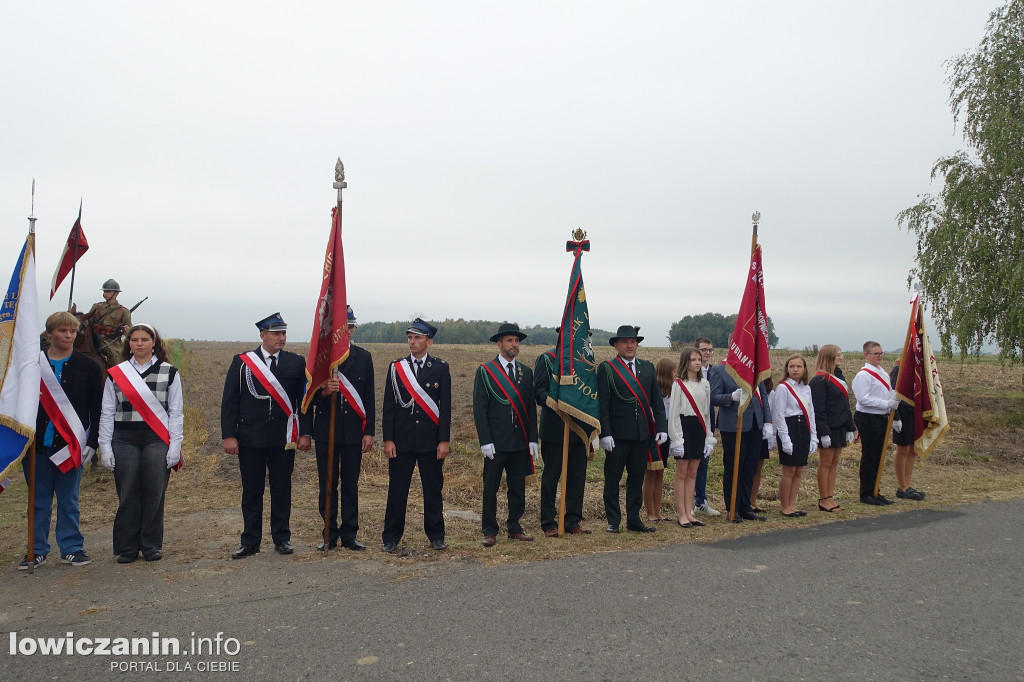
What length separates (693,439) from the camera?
779 cm

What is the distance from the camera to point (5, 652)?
4082 mm

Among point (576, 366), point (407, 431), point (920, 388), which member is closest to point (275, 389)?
point (407, 431)

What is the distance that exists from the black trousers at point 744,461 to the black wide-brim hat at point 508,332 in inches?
107

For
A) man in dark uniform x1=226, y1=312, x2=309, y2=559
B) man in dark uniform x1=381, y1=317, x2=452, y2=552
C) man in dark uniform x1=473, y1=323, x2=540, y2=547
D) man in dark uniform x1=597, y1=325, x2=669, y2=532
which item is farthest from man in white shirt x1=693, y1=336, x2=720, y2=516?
man in dark uniform x1=226, y1=312, x2=309, y2=559

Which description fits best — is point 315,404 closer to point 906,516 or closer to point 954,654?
point 954,654

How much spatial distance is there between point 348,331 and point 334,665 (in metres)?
3.36

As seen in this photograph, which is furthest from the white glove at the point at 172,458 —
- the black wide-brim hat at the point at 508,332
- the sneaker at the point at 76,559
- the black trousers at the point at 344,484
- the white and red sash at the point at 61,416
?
the black wide-brim hat at the point at 508,332

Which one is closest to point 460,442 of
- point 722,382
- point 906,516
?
point 722,382

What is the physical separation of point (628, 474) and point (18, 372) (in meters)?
5.50

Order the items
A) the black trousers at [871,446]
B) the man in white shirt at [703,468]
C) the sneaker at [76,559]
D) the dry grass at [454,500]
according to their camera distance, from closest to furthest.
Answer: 1. the sneaker at [76,559]
2. the dry grass at [454,500]
3. the man in white shirt at [703,468]
4. the black trousers at [871,446]

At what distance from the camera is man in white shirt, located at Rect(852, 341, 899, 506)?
892cm

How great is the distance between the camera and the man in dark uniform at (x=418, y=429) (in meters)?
6.49

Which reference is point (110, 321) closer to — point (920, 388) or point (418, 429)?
point (418, 429)

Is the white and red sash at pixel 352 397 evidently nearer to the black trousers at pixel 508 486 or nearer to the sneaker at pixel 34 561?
the black trousers at pixel 508 486
